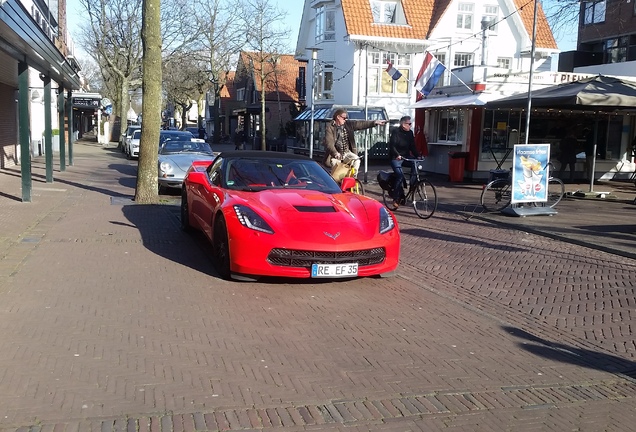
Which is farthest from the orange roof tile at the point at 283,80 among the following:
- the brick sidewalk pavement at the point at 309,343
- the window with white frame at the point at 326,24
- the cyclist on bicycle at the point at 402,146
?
the brick sidewalk pavement at the point at 309,343

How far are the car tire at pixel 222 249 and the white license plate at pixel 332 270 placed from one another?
1001 millimetres

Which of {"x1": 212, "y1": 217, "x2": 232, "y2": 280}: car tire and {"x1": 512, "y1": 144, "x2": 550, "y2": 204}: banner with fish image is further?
{"x1": 512, "y1": 144, "x2": 550, "y2": 204}: banner with fish image

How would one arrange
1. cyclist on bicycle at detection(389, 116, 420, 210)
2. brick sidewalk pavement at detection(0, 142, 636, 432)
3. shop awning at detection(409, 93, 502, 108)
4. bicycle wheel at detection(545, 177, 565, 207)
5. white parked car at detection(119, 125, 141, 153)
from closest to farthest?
1. brick sidewalk pavement at detection(0, 142, 636, 432)
2. cyclist on bicycle at detection(389, 116, 420, 210)
3. bicycle wheel at detection(545, 177, 565, 207)
4. shop awning at detection(409, 93, 502, 108)
5. white parked car at detection(119, 125, 141, 153)

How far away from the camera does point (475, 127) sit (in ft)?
67.5

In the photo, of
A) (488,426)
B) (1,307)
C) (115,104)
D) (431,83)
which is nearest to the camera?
(488,426)

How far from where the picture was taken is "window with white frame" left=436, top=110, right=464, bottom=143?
71.4 ft

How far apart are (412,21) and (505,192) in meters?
24.0

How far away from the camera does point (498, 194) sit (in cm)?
1323

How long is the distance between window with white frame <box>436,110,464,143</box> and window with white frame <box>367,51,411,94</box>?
11731 mm

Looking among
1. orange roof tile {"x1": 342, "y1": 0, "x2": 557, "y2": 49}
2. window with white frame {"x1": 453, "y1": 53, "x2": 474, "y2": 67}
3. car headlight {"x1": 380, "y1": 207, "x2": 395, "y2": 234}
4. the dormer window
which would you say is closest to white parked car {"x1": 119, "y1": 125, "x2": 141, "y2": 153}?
orange roof tile {"x1": 342, "y1": 0, "x2": 557, "y2": 49}

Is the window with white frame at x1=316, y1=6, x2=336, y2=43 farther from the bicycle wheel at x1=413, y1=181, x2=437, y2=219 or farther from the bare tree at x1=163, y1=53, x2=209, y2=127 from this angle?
the bicycle wheel at x1=413, y1=181, x2=437, y2=219

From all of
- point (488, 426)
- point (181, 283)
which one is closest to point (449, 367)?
point (488, 426)

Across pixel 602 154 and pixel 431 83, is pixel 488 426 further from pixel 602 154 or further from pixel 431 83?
pixel 602 154

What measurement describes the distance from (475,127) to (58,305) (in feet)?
54.9
